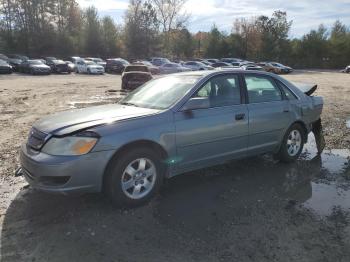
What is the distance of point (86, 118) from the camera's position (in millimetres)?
4668

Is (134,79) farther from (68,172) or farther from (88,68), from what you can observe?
(88,68)

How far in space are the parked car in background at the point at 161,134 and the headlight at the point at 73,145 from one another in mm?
11

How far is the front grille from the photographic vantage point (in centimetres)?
436

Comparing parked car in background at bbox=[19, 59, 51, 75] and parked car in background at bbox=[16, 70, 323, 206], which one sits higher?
parked car in background at bbox=[19, 59, 51, 75]

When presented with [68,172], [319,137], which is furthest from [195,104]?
[319,137]

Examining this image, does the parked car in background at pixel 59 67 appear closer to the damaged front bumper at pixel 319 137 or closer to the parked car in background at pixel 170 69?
the parked car in background at pixel 170 69

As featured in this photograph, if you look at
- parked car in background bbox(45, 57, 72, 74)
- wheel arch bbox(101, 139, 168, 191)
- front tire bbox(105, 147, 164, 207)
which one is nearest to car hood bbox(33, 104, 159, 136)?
wheel arch bbox(101, 139, 168, 191)

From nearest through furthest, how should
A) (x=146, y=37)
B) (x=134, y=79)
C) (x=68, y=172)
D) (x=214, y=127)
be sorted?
(x=68, y=172) → (x=214, y=127) → (x=134, y=79) → (x=146, y=37)

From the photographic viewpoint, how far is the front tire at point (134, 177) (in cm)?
437

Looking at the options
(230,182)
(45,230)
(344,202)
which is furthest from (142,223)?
(344,202)

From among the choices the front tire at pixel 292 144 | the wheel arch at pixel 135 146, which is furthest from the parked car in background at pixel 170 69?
the wheel arch at pixel 135 146

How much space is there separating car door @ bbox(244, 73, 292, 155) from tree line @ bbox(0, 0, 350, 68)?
2136 inches

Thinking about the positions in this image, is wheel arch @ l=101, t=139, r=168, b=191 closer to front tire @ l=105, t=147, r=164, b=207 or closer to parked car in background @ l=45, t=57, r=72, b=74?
front tire @ l=105, t=147, r=164, b=207

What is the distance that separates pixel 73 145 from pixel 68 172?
0.98 feet
